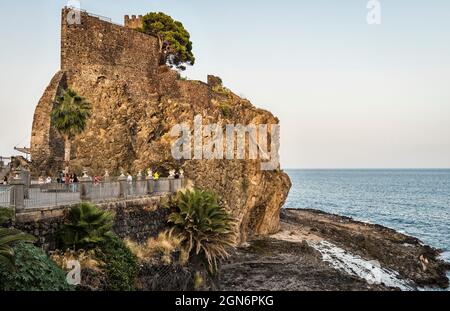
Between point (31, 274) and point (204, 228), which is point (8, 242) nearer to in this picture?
point (31, 274)

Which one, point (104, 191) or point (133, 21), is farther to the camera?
point (133, 21)

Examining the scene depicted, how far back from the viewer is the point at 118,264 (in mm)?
15203

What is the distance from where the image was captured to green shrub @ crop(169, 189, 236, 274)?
20219 millimetres

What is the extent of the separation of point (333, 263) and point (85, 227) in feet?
80.2

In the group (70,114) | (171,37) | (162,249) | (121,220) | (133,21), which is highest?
(133,21)

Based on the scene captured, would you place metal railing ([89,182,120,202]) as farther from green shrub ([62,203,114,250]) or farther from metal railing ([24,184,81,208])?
green shrub ([62,203,114,250])

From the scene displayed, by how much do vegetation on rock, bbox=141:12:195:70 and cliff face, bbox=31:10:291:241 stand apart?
7453 millimetres

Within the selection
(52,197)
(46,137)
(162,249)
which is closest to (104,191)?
(52,197)

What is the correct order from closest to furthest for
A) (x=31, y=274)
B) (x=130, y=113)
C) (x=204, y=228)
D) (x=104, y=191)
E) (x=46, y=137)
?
1. (x=31, y=274)
2. (x=104, y=191)
3. (x=204, y=228)
4. (x=46, y=137)
5. (x=130, y=113)

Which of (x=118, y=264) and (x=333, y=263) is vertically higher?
(x=118, y=264)

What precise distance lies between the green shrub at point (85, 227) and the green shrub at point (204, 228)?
558 centimetres

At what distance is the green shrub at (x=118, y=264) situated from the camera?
1460cm

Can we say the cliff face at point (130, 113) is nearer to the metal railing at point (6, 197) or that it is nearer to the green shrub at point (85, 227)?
the green shrub at point (85, 227)

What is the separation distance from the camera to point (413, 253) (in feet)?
138
